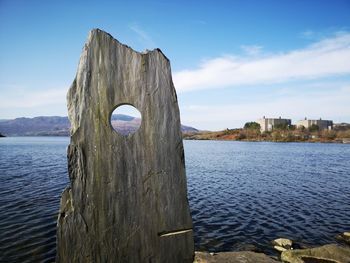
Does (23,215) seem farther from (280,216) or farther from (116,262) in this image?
(280,216)

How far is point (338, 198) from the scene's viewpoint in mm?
19438

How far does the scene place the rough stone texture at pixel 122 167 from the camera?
15.5 feet

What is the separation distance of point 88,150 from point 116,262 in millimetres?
2080

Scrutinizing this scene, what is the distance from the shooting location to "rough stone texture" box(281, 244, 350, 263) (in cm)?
882

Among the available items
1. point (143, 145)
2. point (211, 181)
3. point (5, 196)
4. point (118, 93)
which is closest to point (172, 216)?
point (143, 145)

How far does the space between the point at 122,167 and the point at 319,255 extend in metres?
7.91

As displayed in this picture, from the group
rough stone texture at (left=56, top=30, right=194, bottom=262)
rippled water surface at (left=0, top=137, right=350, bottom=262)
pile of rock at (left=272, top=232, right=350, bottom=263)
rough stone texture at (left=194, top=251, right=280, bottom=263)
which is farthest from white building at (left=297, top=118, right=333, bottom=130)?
rough stone texture at (left=56, top=30, right=194, bottom=262)

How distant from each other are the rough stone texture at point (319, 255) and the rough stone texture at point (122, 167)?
542 centimetres

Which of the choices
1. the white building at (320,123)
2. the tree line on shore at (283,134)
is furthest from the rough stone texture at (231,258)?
the white building at (320,123)

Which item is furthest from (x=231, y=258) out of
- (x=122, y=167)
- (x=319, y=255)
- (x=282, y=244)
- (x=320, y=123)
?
(x=320, y=123)

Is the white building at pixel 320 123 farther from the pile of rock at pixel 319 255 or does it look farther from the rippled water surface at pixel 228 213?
the pile of rock at pixel 319 255

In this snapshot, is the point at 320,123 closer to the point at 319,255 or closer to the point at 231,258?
the point at 319,255

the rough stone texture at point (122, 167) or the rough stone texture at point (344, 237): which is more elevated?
the rough stone texture at point (122, 167)

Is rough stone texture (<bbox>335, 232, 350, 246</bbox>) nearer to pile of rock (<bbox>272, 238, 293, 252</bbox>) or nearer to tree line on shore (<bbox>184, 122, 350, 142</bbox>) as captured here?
pile of rock (<bbox>272, 238, 293, 252</bbox>)
